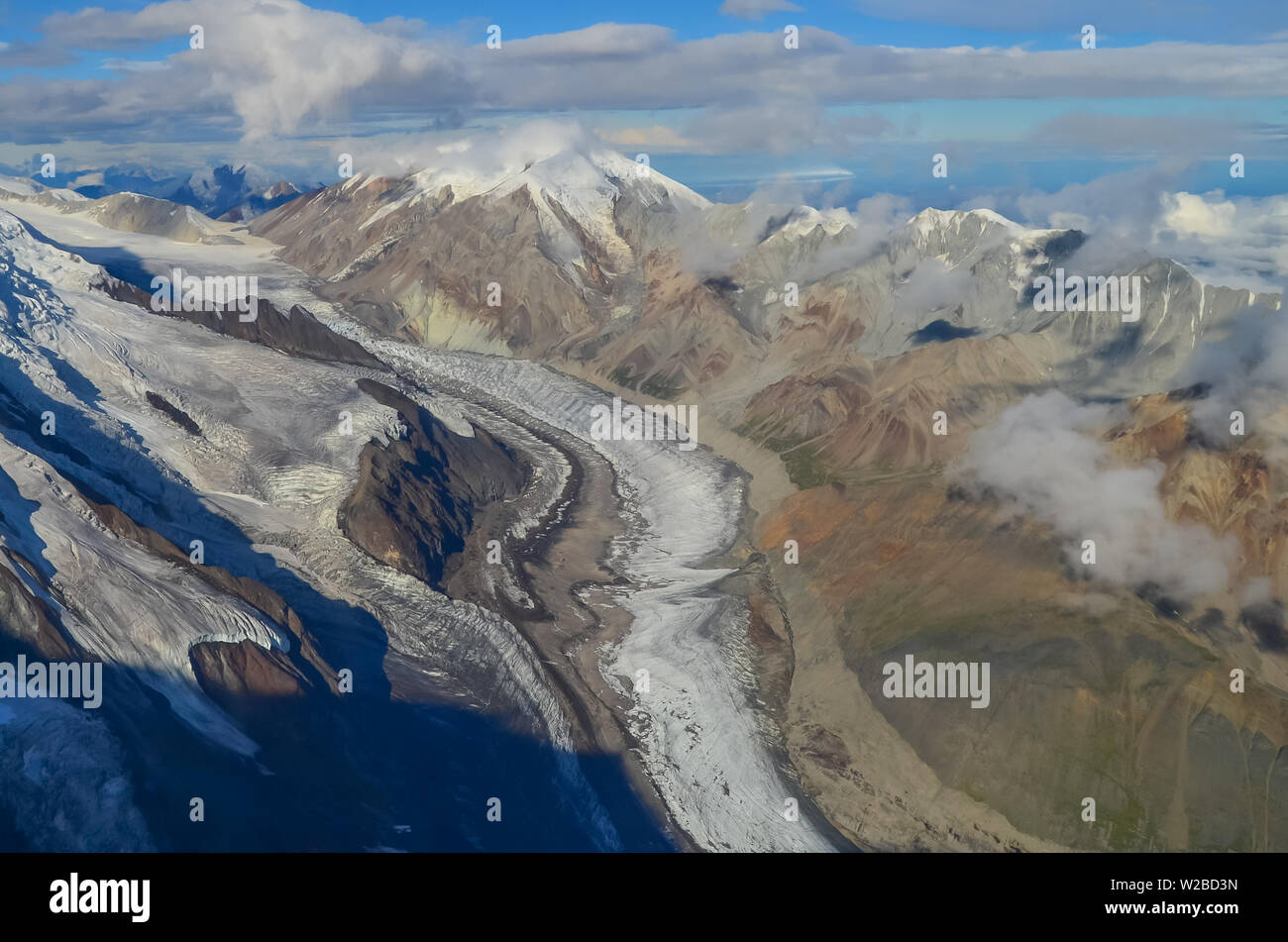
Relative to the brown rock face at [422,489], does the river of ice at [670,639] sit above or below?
below

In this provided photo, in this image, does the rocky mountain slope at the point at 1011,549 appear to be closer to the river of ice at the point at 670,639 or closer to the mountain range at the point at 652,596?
the mountain range at the point at 652,596

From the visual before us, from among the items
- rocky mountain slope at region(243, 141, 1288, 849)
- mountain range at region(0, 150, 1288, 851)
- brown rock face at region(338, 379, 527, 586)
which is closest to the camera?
mountain range at region(0, 150, 1288, 851)

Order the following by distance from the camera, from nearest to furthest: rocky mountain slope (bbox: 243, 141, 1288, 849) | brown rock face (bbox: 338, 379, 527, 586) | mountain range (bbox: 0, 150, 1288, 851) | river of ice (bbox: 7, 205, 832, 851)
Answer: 1. mountain range (bbox: 0, 150, 1288, 851)
2. rocky mountain slope (bbox: 243, 141, 1288, 849)
3. river of ice (bbox: 7, 205, 832, 851)
4. brown rock face (bbox: 338, 379, 527, 586)

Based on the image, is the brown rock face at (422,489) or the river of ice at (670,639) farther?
the brown rock face at (422,489)

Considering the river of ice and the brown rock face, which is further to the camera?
the brown rock face

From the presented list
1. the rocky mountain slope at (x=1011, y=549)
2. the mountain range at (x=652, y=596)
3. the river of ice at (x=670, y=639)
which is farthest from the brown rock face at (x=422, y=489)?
the rocky mountain slope at (x=1011, y=549)

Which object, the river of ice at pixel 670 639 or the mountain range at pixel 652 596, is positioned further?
the river of ice at pixel 670 639

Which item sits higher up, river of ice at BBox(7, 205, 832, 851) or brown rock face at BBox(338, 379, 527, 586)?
brown rock face at BBox(338, 379, 527, 586)

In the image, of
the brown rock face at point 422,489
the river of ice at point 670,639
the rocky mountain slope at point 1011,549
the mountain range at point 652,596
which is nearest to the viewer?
the mountain range at point 652,596

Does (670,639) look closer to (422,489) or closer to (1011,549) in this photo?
(1011,549)

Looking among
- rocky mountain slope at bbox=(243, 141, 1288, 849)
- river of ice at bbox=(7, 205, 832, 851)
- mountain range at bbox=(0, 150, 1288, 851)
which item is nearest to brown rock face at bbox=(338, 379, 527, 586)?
mountain range at bbox=(0, 150, 1288, 851)

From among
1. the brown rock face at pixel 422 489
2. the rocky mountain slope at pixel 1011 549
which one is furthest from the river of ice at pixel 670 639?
the rocky mountain slope at pixel 1011 549

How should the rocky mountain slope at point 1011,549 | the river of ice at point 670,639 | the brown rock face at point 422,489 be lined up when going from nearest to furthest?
1. the rocky mountain slope at point 1011,549
2. the river of ice at point 670,639
3. the brown rock face at point 422,489

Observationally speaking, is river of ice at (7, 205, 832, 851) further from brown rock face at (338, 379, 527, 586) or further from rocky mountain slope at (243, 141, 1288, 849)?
rocky mountain slope at (243, 141, 1288, 849)
